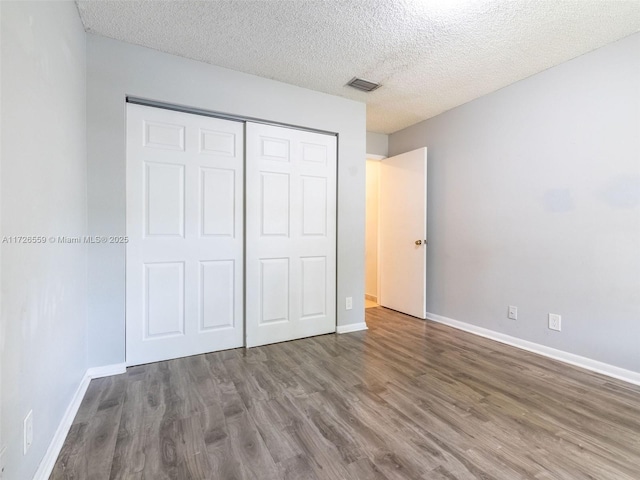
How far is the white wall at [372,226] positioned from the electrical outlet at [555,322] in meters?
2.33

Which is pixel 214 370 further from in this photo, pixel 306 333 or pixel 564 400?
pixel 564 400

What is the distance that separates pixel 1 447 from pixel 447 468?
5.37ft

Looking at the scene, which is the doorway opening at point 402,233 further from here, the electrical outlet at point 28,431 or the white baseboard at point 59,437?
the electrical outlet at point 28,431

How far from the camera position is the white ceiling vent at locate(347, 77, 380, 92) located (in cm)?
270

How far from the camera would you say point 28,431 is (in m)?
1.10

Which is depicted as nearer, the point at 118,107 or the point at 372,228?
the point at 118,107

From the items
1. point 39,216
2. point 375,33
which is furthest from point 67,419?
point 375,33

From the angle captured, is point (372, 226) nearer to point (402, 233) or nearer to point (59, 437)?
point (402, 233)

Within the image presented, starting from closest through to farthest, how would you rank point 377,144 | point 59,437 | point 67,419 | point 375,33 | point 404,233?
1. point 59,437
2. point 67,419
3. point 375,33
4. point 404,233
5. point 377,144

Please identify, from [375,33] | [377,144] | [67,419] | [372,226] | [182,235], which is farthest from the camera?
[372,226]

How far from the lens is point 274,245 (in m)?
2.75

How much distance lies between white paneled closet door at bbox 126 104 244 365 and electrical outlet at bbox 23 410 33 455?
1.15 meters

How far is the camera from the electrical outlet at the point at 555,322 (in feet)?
7.96

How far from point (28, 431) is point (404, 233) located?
3532mm
